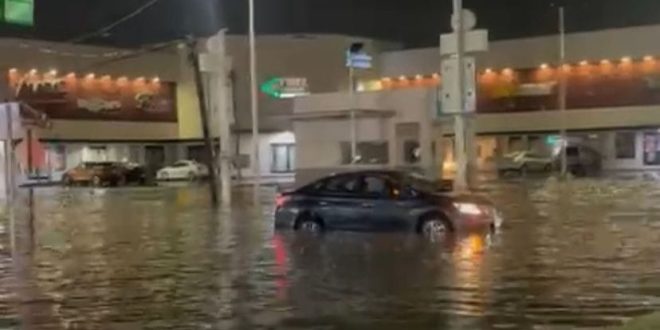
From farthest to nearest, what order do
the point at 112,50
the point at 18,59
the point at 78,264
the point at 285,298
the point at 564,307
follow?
the point at 112,50, the point at 18,59, the point at 78,264, the point at 285,298, the point at 564,307

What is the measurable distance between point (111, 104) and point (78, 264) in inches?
2419

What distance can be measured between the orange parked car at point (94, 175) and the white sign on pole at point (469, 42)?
41250 mm

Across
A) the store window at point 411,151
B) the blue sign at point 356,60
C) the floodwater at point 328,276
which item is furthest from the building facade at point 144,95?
the floodwater at point 328,276

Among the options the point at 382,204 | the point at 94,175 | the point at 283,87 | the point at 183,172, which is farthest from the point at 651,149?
the point at 382,204

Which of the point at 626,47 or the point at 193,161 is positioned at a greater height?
the point at 626,47

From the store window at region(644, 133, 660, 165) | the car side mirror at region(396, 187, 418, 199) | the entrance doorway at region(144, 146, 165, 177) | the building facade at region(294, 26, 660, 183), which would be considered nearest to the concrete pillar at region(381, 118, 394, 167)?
the building facade at region(294, 26, 660, 183)

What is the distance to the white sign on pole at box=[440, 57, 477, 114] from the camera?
103ft

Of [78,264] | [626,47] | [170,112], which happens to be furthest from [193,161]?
[78,264]

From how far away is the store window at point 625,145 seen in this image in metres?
76.3

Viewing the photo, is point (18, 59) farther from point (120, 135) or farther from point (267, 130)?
point (267, 130)

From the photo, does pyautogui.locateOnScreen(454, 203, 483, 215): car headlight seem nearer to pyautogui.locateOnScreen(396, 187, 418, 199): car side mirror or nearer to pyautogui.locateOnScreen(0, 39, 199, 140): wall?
pyautogui.locateOnScreen(396, 187, 418, 199): car side mirror

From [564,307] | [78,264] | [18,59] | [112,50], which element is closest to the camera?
[564,307]

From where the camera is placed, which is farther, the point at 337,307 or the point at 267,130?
the point at 267,130

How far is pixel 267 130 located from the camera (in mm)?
82875
